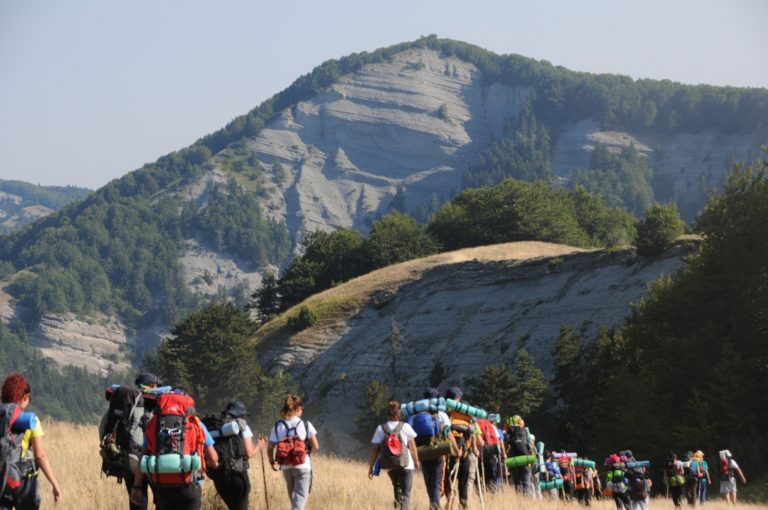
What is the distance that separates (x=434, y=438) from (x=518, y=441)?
4908 millimetres

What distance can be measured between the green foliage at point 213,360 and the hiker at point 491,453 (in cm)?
6624

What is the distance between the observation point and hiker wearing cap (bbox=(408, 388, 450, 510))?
15.6m

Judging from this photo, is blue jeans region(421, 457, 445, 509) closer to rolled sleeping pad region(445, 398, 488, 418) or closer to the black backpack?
rolled sleeping pad region(445, 398, 488, 418)

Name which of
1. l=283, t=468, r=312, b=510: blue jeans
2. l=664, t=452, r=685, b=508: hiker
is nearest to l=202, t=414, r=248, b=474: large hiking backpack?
l=283, t=468, r=312, b=510: blue jeans

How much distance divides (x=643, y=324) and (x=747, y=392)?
9.62m

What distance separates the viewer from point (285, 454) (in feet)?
45.0

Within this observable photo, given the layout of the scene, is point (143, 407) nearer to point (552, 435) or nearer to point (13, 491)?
point (13, 491)

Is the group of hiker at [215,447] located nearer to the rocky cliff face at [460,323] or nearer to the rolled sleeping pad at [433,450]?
the rolled sleeping pad at [433,450]

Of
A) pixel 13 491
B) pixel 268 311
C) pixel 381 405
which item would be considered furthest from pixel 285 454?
pixel 268 311

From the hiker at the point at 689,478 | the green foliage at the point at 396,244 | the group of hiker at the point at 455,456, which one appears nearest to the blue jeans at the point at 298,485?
the group of hiker at the point at 455,456

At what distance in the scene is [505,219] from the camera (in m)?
129

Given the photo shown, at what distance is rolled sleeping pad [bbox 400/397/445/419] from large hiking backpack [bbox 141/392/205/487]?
14.5 ft

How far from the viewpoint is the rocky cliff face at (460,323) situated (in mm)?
76125

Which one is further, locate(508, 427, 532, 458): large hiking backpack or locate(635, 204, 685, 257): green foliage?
locate(635, 204, 685, 257): green foliage
